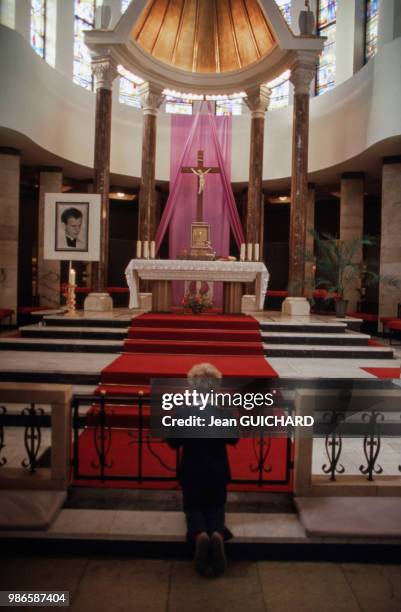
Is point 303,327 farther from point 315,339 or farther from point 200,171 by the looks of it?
point 200,171

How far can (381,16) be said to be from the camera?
10.6 meters

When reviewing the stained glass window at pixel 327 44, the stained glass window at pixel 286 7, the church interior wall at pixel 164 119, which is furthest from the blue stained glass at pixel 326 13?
the church interior wall at pixel 164 119

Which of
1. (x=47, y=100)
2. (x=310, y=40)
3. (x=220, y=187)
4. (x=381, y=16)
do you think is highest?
(x=381, y=16)

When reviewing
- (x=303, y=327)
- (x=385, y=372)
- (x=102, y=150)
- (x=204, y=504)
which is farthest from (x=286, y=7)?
(x=204, y=504)

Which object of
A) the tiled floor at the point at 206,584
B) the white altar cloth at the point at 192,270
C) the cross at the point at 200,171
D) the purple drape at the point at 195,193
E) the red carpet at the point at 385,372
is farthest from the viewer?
the purple drape at the point at 195,193

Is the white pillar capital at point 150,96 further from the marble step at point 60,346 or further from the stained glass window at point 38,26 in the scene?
the marble step at point 60,346

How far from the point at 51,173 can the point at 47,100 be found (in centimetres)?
222

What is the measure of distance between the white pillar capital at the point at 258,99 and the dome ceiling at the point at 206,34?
64 cm

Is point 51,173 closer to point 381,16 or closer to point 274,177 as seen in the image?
point 274,177

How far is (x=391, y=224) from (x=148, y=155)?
227 inches

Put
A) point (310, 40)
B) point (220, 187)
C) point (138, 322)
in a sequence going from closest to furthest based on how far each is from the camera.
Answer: point (138, 322) → point (310, 40) → point (220, 187)

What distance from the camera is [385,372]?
6172 millimetres

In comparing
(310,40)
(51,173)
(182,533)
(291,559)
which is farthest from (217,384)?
(51,173)

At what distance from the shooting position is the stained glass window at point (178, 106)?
14656 millimetres
